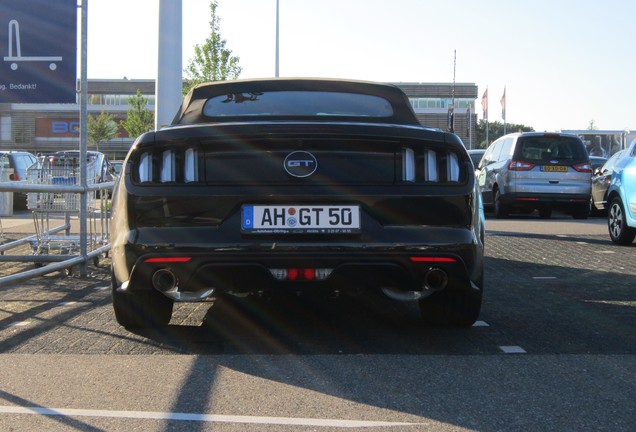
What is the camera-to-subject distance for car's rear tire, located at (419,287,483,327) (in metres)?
4.69

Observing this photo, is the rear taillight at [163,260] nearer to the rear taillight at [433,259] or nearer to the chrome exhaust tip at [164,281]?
the chrome exhaust tip at [164,281]

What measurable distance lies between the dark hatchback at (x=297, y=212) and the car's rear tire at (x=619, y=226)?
634 cm

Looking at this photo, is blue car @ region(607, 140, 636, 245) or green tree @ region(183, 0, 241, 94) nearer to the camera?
blue car @ region(607, 140, 636, 245)

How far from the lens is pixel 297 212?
4.14 meters

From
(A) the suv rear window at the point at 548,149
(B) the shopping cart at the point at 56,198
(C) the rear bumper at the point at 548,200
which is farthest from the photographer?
(A) the suv rear window at the point at 548,149

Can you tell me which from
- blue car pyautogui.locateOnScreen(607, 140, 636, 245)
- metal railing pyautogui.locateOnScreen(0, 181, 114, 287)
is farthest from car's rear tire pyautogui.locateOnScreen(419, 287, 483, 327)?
blue car pyautogui.locateOnScreen(607, 140, 636, 245)

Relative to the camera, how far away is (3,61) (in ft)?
25.1

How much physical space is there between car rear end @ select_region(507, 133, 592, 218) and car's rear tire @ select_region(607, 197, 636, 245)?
178 inches

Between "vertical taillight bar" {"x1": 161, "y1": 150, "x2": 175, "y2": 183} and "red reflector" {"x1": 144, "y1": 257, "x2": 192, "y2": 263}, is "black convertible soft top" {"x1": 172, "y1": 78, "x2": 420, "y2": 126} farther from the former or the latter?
"red reflector" {"x1": 144, "y1": 257, "x2": 192, "y2": 263}

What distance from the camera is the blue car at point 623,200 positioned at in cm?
979

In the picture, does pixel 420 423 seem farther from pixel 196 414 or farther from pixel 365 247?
pixel 365 247

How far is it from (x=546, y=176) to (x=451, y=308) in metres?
11.0

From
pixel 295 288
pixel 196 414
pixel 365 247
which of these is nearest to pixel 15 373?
pixel 196 414

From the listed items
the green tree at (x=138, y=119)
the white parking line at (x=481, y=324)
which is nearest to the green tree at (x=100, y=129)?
the green tree at (x=138, y=119)
